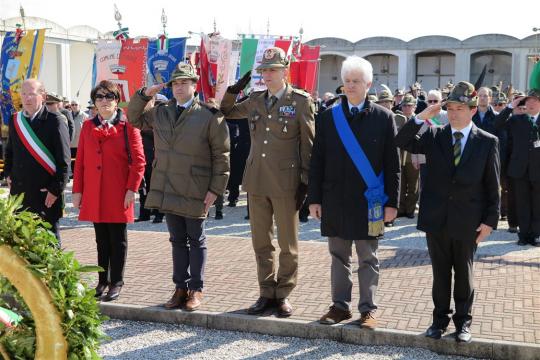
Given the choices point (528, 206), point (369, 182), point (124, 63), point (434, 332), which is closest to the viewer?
point (434, 332)

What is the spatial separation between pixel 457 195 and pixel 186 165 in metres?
2.35

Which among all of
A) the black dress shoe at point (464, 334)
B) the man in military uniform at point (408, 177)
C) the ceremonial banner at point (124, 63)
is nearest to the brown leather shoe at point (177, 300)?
the black dress shoe at point (464, 334)

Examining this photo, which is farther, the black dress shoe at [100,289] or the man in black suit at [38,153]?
the man in black suit at [38,153]

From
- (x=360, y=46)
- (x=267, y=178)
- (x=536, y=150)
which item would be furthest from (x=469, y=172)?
(x=360, y=46)

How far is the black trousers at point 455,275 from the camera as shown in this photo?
16.5 feet

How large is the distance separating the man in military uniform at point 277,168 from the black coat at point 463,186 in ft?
3.28

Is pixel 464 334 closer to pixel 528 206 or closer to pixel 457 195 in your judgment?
pixel 457 195

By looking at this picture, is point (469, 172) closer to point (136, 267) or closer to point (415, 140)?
point (415, 140)

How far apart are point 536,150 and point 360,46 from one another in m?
27.4

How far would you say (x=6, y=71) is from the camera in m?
13.3

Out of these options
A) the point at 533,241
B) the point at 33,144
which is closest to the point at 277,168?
the point at 33,144

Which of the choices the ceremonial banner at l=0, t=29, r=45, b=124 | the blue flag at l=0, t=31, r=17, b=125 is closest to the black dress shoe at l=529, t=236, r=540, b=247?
the ceremonial banner at l=0, t=29, r=45, b=124

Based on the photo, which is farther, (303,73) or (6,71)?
(303,73)

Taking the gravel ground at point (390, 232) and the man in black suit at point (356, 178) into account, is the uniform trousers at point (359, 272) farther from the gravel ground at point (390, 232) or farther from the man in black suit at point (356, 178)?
the gravel ground at point (390, 232)
